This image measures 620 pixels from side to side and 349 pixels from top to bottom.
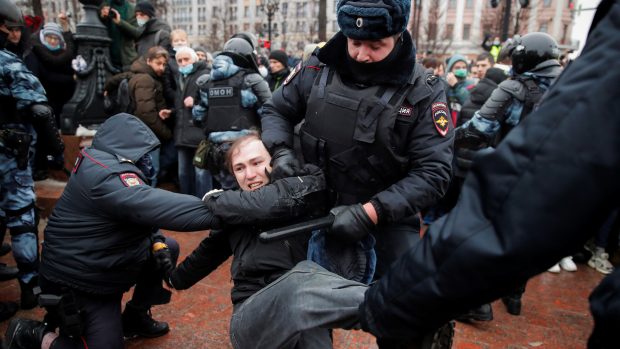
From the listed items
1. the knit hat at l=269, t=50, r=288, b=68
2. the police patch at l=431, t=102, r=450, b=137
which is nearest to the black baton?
the police patch at l=431, t=102, r=450, b=137

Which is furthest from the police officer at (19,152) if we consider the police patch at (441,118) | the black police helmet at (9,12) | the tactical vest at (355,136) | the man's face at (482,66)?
the man's face at (482,66)

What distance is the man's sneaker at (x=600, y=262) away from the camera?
4.36m

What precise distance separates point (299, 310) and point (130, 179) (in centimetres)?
131

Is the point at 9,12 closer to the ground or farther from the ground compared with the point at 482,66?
farther from the ground

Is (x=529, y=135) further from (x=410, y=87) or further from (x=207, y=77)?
(x=207, y=77)

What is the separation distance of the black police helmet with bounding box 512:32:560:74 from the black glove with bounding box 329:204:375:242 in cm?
239

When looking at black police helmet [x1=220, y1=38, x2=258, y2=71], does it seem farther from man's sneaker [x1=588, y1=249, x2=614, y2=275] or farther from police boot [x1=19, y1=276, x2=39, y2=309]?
man's sneaker [x1=588, y1=249, x2=614, y2=275]

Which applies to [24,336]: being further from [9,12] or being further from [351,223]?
[9,12]

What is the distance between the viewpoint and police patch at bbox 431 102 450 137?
199 cm

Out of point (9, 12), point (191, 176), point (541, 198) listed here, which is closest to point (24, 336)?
point (9, 12)

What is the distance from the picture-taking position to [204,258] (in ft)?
7.45

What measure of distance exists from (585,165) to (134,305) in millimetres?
2823

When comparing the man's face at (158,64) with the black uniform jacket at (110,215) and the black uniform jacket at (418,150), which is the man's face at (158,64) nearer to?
the black uniform jacket at (110,215)

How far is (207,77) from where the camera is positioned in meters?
4.68
